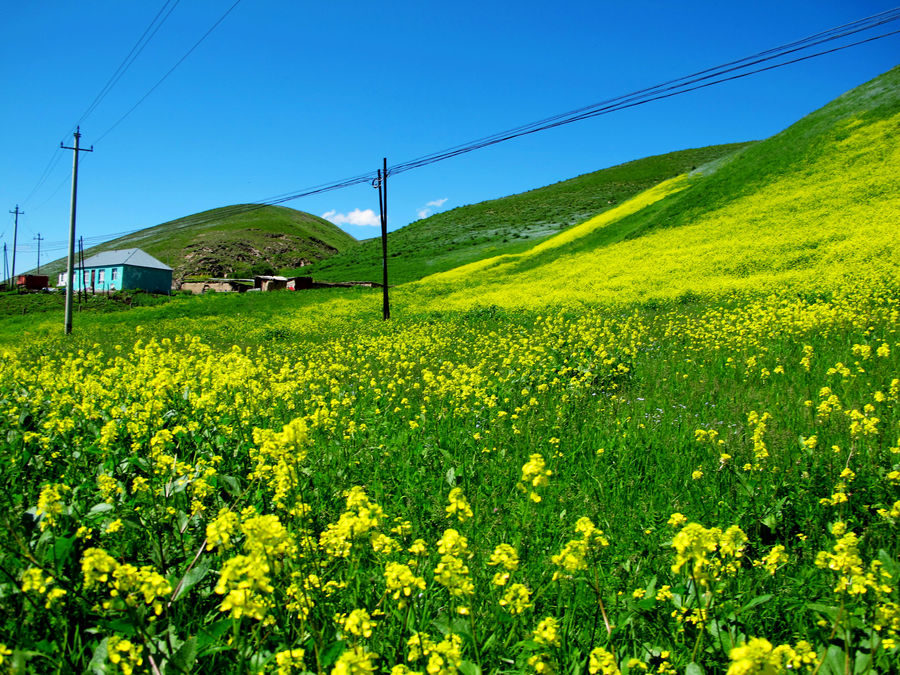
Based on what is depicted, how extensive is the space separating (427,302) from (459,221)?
5160 centimetres

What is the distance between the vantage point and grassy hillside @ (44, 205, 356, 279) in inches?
4333

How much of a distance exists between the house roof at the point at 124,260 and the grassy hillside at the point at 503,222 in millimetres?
29366

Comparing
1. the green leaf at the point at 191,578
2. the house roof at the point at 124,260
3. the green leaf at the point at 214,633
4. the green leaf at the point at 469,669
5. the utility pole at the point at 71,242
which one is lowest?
the green leaf at the point at 469,669

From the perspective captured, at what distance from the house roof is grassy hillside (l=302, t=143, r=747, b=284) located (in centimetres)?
2937

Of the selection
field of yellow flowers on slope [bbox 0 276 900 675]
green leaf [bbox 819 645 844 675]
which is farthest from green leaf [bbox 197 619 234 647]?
green leaf [bbox 819 645 844 675]

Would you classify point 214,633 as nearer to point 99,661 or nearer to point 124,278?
point 99,661

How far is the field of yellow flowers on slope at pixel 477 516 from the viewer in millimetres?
2082

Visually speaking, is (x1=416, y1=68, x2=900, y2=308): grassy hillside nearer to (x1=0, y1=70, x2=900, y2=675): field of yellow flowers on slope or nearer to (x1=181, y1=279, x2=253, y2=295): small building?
(x1=0, y1=70, x2=900, y2=675): field of yellow flowers on slope

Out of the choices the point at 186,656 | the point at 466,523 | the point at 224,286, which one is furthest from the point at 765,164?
the point at 224,286

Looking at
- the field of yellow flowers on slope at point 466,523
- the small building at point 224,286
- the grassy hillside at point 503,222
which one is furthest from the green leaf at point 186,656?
the small building at point 224,286

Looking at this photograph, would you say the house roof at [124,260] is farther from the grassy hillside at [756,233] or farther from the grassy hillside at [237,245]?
the grassy hillside at [756,233]

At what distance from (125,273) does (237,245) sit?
168 feet

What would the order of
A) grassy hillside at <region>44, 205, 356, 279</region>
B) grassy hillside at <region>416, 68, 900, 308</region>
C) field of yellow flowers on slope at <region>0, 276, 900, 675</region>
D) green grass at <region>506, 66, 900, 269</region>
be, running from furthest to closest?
grassy hillside at <region>44, 205, 356, 279</region> → green grass at <region>506, 66, 900, 269</region> → grassy hillside at <region>416, 68, 900, 308</region> → field of yellow flowers on slope at <region>0, 276, 900, 675</region>

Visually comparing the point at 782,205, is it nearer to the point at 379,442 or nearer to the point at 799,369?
the point at 799,369
